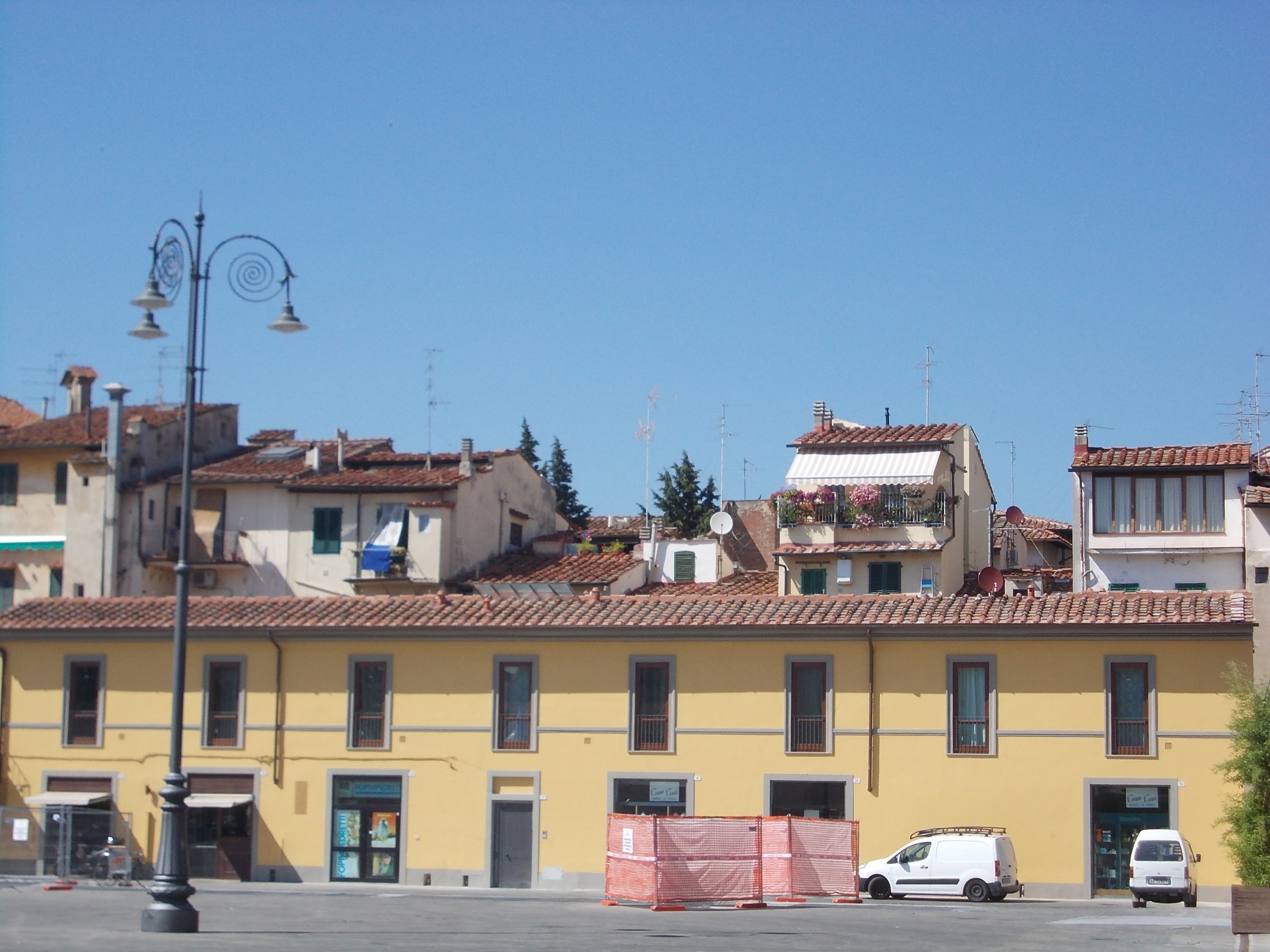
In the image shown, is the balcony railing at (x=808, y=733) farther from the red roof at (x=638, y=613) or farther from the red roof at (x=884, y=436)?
the red roof at (x=884, y=436)

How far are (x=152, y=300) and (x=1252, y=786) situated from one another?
22.3 meters

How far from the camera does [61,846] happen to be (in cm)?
3481

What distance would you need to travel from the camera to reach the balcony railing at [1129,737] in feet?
122

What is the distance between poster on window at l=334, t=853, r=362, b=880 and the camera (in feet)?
133

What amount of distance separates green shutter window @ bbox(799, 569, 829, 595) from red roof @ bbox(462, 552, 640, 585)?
5778 millimetres

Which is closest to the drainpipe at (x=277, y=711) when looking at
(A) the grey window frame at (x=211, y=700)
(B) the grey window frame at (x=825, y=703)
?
(A) the grey window frame at (x=211, y=700)

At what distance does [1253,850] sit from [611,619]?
14.9m

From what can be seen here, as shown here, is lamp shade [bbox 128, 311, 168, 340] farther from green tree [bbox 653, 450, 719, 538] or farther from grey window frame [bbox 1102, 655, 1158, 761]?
green tree [bbox 653, 450, 719, 538]

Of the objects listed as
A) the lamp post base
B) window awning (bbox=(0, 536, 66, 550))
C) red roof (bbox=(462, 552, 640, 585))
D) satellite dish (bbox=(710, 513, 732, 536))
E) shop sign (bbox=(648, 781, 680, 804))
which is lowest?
the lamp post base

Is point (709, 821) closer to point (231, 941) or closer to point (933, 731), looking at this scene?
point (933, 731)

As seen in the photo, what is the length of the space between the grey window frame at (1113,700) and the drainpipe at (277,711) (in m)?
19.2

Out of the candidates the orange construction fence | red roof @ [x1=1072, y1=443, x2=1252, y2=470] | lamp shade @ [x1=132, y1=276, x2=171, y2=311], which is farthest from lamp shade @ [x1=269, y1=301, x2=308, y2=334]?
red roof @ [x1=1072, y1=443, x2=1252, y2=470]

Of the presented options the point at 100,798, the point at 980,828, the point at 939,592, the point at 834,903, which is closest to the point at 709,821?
the point at 834,903

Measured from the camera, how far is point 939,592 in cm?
5344
